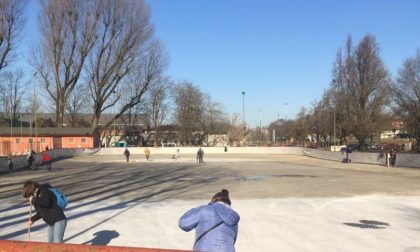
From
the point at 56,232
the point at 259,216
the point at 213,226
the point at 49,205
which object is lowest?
the point at 259,216

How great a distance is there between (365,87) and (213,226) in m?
67.0

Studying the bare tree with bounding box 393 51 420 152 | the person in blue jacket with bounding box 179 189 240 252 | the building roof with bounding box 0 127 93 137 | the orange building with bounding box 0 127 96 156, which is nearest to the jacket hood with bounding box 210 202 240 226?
the person in blue jacket with bounding box 179 189 240 252

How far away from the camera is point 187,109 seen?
10181 cm

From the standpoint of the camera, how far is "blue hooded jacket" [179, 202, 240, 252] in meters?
4.94

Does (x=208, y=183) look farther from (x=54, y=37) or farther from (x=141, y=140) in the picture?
(x=141, y=140)

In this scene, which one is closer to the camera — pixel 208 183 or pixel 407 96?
pixel 208 183

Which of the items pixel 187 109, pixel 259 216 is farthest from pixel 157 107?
pixel 259 216

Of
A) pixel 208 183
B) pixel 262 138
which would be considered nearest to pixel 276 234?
pixel 208 183

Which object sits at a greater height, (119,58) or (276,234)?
(119,58)

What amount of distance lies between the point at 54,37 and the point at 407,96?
4724 cm

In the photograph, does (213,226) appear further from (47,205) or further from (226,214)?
(47,205)

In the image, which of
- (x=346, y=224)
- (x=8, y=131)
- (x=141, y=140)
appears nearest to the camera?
(x=346, y=224)

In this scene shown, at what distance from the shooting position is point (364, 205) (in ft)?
55.0

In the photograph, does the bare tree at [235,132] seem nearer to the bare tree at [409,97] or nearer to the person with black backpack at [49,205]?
the bare tree at [409,97]
